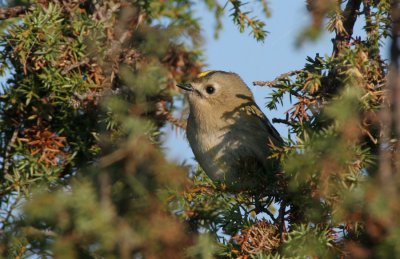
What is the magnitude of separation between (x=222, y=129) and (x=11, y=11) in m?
1.97

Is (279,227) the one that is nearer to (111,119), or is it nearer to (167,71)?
(111,119)

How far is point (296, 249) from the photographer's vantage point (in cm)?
217

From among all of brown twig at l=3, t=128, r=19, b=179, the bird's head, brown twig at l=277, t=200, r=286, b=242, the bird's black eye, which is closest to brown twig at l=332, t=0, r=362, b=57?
brown twig at l=277, t=200, r=286, b=242

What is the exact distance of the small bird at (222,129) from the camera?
12.1ft

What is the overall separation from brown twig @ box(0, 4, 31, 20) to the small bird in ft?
4.53

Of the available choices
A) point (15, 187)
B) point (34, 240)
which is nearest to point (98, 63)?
point (15, 187)

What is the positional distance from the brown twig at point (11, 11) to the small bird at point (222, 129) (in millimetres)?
1381

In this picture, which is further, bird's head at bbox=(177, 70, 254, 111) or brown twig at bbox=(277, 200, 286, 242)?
bird's head at bbox=(177, 70, 254, 111)

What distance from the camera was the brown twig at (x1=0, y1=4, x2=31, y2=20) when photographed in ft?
10.9

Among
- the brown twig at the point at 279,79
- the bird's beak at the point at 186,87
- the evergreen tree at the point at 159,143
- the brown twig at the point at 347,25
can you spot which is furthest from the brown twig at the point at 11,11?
the brown twig at the point at 347,25

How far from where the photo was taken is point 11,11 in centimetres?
332

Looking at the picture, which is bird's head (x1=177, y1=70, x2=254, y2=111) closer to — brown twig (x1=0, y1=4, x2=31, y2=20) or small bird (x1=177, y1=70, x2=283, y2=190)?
small bird (x1=177, y1=70, x2=283, y2=190)

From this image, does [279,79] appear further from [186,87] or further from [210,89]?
[210,89]

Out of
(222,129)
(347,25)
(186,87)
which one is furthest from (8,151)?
(347,25)
